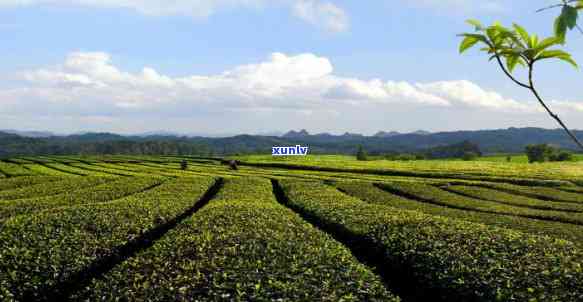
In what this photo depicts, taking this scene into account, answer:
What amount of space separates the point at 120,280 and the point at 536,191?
4826cm

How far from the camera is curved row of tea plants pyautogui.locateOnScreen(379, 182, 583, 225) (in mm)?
33094

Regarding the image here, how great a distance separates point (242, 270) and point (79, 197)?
2600 centimetres

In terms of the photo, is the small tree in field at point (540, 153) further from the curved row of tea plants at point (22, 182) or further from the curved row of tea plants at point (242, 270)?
the curved row of tea plants at point (22, 182)

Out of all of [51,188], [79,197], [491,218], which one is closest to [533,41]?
[491,218]

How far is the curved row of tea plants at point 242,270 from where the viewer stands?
1465cm

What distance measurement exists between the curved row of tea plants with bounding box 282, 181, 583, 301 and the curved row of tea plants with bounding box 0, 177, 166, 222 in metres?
22.0

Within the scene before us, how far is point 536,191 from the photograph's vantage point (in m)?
48.1

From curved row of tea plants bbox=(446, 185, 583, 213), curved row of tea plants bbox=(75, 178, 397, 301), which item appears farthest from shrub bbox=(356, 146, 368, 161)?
curved row of tea plants bbox=(75, 178, 397, 301)

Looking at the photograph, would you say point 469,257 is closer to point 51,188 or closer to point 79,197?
point 79,197

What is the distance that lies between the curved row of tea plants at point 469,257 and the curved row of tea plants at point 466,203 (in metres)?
12.7

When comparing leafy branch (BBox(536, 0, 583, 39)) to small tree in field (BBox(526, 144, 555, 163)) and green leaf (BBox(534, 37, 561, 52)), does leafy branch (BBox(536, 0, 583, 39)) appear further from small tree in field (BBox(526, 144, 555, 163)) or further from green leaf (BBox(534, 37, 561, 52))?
small tree in field (BBox(526, 144, 555, 163))

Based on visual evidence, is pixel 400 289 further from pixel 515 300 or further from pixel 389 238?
pixel 515 300

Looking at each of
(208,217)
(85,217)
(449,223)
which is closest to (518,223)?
(449,223)

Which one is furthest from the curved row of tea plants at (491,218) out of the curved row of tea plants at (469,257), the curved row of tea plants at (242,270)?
the curved row of tea plants at (242,270)
